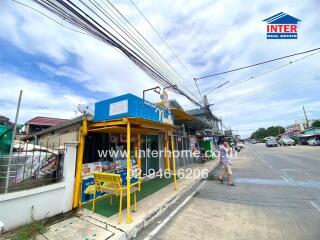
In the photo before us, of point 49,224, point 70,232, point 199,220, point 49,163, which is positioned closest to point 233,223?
point 199,220

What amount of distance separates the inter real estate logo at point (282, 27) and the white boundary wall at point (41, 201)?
339 inches

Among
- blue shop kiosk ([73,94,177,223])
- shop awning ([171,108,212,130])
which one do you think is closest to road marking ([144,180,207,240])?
blue shop kiosk ([73,94,177,223])

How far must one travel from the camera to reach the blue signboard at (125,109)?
14.5 ft

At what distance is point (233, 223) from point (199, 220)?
2.51ft

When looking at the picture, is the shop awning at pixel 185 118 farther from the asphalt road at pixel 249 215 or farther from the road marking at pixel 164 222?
the road marking at pixel 164 222

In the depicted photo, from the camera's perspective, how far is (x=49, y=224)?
12.8 feet

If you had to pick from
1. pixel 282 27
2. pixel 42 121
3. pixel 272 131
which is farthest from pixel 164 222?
pixel 272 131

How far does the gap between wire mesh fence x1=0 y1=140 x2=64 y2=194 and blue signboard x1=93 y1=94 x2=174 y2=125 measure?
1596 mm

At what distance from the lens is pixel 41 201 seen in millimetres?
4082

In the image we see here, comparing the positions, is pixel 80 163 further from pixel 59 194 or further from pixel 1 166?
pixel 1 166

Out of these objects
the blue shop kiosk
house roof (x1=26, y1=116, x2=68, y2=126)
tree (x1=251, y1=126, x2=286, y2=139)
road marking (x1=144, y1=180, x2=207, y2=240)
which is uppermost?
tree (x1=251, y1=126, x2=286, y2=139)

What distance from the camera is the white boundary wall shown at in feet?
11.7

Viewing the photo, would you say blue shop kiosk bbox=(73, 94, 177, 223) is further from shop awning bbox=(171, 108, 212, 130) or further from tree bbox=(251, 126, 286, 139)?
tree bbox=(251, 126, 286, 139)

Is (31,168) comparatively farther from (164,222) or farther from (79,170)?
(164,222)
